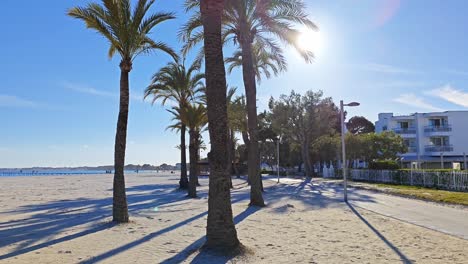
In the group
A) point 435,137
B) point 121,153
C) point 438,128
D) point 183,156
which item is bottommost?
point 121,153

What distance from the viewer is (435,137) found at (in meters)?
63.1

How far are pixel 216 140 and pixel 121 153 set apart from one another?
18.4ft

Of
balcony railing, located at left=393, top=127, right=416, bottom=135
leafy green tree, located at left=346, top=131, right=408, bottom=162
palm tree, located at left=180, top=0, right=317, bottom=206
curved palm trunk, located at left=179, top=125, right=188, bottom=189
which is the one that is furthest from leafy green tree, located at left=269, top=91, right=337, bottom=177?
palm tree, located at left=180, top=0, right=317, bottom=206

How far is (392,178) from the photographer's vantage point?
109 feet

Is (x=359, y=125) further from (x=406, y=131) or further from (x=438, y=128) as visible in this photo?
(x=438, y=128)

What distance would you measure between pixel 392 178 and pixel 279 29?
741 inches

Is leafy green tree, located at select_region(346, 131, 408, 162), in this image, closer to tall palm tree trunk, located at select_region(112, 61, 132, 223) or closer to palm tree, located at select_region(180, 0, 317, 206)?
palm tree, located at select_region(180, 0, 317, 206)

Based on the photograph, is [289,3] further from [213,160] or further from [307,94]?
[307,94]

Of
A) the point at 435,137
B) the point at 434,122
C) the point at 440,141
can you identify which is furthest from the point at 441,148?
the point at 434,122

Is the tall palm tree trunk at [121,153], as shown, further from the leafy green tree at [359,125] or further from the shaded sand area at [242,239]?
the leafy green tree at [359,125]

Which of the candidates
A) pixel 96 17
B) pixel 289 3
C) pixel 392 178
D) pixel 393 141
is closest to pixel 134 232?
pixel 96 17

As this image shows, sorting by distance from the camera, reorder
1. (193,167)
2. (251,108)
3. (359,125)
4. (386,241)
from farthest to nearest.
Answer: (359,125)
(193,167)
(251,108)
(386,241)

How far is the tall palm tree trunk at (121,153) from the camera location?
12.8 meters

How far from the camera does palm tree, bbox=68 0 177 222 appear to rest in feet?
41.7
